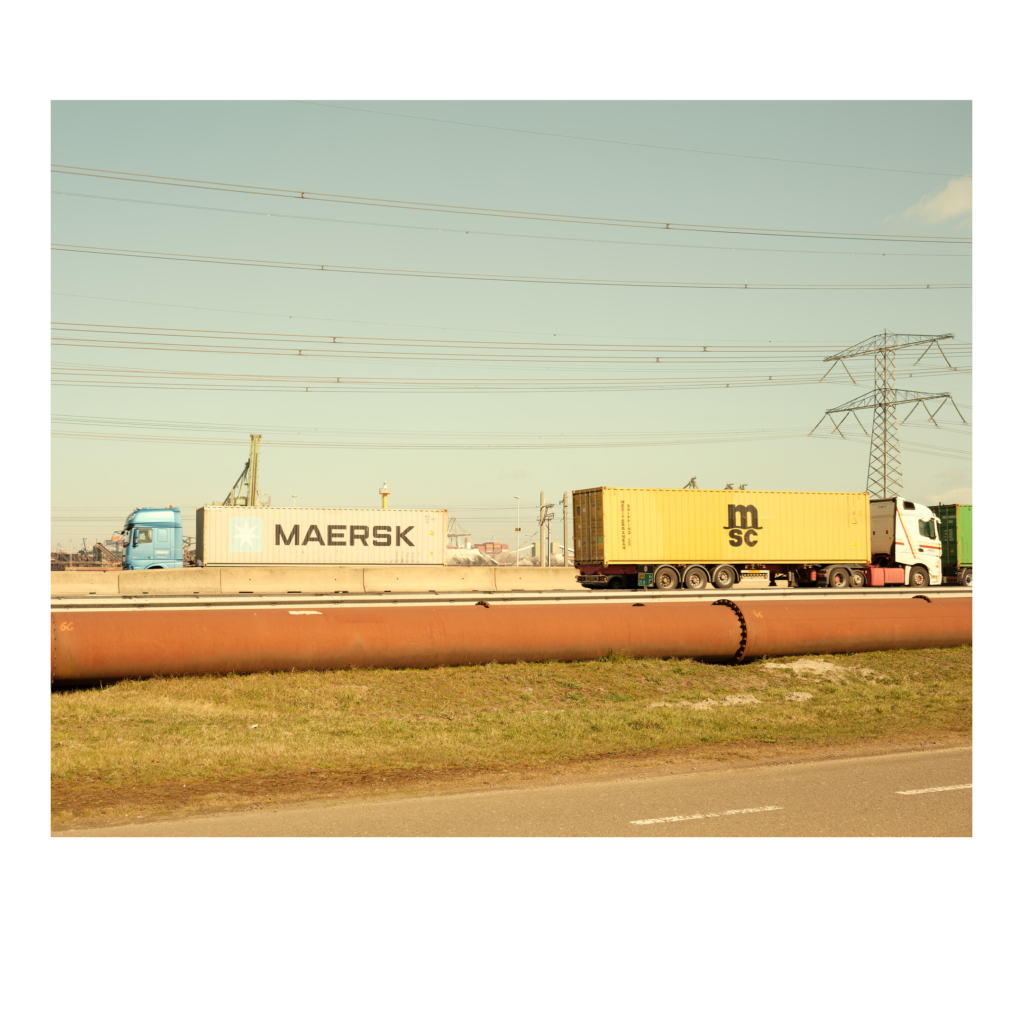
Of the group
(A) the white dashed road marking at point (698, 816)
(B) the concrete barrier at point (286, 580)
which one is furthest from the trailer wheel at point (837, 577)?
(A) the white dashed road marking at point (698, 816)

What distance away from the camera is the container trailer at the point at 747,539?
3334 centimetres

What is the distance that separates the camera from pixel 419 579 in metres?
35.0

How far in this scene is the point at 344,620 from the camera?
14086 millimetres

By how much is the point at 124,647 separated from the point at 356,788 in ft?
18.2

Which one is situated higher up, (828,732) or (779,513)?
(779,513)

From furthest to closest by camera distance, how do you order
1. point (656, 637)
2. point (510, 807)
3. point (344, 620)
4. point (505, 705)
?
point (656, 637)
point (344, 620)
point (505, 705)
point (510, 807)

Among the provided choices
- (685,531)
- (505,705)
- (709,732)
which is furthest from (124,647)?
(685,531)

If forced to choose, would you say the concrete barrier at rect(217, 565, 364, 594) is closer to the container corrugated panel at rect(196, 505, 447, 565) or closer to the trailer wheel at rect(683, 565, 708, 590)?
the container corrugated panel at rect(196, 505, 447, 565)

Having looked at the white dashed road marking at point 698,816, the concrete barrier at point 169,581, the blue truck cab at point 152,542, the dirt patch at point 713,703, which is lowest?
the dirt patch at point 713,703

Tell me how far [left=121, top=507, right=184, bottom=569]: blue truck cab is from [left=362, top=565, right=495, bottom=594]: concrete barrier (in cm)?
866

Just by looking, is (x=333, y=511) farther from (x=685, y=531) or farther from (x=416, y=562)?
(x=685, y=531)

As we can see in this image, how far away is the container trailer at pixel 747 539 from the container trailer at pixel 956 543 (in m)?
3.35

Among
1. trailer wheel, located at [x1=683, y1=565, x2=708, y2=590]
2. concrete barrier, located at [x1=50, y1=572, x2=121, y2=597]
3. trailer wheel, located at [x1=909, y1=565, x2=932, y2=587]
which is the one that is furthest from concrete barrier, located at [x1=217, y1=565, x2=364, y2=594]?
trailer wheel, located at [x1=909, y1=565, x2=932, y2=587]

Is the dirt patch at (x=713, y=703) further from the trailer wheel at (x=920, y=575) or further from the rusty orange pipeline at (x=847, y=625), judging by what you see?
the trailer wheel at (x=920, y=575)
